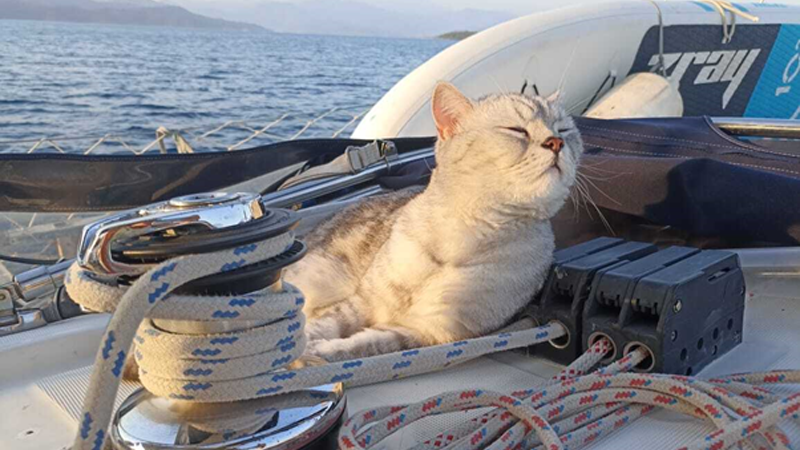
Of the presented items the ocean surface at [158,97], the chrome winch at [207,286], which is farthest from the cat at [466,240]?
→ the ocean surface at [158,97]

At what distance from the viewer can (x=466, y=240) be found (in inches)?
63.7

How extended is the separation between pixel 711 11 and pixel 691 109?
79cm

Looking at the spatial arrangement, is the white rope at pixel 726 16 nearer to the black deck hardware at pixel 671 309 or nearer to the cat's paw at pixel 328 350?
the black deck hardware at pixel 671 309

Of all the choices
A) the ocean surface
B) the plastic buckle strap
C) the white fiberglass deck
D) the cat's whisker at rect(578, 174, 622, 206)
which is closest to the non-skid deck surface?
the white fiberglass deck

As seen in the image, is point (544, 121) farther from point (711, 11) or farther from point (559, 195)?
point (711, 11)

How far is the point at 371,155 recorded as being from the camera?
8.34 ft

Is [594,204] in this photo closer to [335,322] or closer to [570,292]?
[570,292]

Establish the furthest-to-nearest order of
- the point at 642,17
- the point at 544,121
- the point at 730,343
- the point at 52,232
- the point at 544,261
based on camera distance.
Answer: the point at 642,17 → the point at 52,232 → the point at 544,121 → the point at 544,261 → the point at 730,343

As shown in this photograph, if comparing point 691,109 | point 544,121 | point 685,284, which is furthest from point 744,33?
point 685,284

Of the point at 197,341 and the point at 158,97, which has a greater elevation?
the point at 197,341

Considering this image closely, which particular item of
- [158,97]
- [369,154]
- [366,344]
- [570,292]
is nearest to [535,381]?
[570,292]

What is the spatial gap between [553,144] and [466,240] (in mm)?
287

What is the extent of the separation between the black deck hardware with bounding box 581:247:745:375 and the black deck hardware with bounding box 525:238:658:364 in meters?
0.02

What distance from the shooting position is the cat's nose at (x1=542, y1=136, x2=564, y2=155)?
62.8 inches
